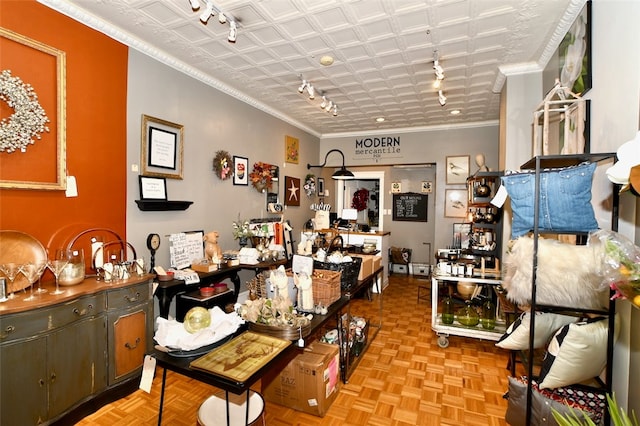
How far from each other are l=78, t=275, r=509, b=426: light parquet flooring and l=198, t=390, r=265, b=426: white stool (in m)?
0.50

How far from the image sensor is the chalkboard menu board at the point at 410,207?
7.51 meters

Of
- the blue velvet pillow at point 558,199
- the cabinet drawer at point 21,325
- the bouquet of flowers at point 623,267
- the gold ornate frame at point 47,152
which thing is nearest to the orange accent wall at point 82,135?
the gold ornate frame at point 47,152

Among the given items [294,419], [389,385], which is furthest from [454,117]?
[294,419]

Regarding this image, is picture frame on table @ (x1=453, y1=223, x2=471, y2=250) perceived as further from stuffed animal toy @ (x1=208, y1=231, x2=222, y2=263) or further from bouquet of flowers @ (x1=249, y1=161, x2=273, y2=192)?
stuffed animal toy @ (x1=208, y1=231, x2=222, y2=263)

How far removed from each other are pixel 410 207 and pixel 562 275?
595 cm

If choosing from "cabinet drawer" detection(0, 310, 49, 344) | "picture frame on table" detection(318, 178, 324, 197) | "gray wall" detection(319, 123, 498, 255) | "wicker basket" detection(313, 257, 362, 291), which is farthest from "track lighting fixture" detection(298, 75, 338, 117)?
"cabinet drawer" detection(0, 310, 49, 344)

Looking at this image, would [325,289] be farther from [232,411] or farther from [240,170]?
[240,170]

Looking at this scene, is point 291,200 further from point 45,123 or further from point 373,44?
point 45,123

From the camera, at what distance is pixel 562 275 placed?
1.74 meters

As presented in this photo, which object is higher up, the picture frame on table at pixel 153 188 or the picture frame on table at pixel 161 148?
the picture frame on table at pixel 161 148

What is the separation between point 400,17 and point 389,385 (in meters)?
3.05

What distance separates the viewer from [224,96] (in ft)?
13.8

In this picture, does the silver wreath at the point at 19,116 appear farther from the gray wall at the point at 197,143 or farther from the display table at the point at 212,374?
the display table at the point at 212,374

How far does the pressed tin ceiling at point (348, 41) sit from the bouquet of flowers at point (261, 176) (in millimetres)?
952
